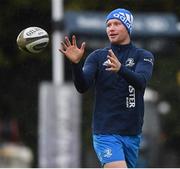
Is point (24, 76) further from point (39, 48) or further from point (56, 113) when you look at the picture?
point (39, 48)

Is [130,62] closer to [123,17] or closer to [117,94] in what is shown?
[117,94]

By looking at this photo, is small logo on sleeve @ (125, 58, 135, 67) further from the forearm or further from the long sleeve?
the forearm

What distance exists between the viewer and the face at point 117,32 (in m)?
8.70

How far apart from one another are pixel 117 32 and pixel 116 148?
3.23ft

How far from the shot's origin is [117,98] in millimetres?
8656

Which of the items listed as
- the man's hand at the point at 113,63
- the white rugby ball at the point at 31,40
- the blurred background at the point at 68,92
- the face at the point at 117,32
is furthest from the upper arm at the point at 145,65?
the blurred background at the point at 68,92

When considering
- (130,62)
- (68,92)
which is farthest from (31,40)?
(68,92)

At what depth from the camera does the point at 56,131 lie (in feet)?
54.1

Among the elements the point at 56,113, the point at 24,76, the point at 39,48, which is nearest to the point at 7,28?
the point at 24,76

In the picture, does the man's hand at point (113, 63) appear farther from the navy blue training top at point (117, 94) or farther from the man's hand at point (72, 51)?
the navy blue training top at point (117, 94)

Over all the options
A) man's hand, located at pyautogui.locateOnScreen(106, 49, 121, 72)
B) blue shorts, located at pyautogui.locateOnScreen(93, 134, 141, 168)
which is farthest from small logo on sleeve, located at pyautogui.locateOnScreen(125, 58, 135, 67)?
blue shorts, located at pyautogui.locateOnScreen(93, 134, 141, 168)

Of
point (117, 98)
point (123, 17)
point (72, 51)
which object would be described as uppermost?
point (123, 17)

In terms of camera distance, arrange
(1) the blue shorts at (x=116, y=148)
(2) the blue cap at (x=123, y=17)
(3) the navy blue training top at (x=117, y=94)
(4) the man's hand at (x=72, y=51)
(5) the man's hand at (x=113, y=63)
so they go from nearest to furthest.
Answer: (5) the man's hand at (x=113, y=63)
(4) the man's hand at (x=72, y=51)
(1) the blue shorts at (x=116, y=148)
(3) the navy blue training top at (x=117, y=94)
(2) the blue cap at (x=123, y=17)

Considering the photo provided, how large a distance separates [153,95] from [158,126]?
549mm
